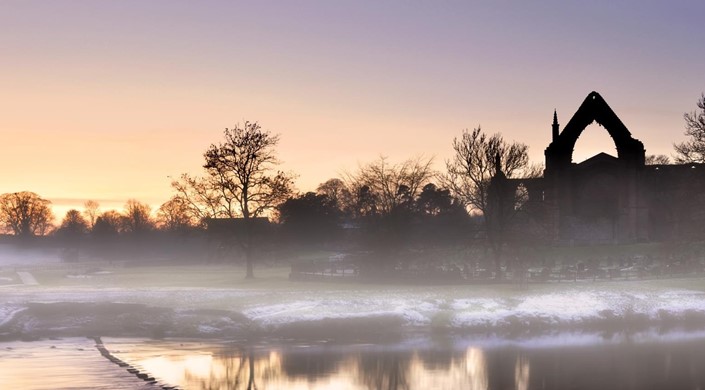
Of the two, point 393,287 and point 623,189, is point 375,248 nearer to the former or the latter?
point 393,287

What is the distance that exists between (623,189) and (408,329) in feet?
222

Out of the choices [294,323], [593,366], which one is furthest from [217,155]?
[593,366]

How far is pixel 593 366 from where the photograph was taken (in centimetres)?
3688

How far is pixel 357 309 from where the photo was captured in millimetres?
50656

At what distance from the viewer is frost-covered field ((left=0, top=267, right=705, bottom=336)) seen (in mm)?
47344

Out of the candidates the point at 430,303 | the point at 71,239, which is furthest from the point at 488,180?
the point at 71,239

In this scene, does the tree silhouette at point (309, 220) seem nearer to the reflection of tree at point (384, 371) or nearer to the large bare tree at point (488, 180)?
the large bare tree at point (488, 180)

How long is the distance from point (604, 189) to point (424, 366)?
3164 inches

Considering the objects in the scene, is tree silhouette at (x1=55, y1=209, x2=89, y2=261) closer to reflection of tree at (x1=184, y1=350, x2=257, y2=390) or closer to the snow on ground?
the snow on ground

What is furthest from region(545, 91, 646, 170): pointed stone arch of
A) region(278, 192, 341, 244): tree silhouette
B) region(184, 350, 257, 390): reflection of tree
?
region(184, 350, 257, 390): reflection of tree

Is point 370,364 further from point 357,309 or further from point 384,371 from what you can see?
point 357,309

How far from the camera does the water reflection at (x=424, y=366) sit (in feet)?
108

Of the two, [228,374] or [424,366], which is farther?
[424,366]

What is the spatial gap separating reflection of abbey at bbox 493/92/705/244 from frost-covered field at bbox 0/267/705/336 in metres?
47.6
